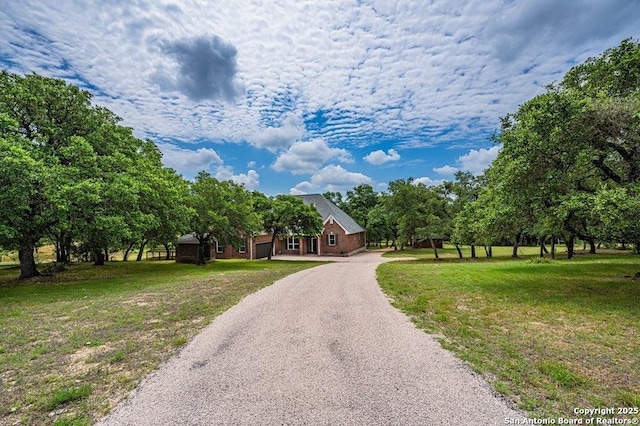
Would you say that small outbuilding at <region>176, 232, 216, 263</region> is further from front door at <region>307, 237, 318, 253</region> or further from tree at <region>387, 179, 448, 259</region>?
tree at <region>387, 179, 448, 259</region>

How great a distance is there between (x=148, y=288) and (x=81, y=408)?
9937 millimetres

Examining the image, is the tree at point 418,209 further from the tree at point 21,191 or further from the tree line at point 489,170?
the tree at point 21,191

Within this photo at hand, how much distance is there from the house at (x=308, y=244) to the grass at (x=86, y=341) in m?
22.7

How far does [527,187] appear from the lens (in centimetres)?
1160

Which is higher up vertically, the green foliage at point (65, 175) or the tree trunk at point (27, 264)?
the green foliage at point (65, 175)

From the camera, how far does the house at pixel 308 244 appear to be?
35781 millimetres

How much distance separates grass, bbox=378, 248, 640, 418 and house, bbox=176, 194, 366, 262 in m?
25.4

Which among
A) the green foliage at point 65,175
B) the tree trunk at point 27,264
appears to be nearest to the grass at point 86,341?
the green foliage at point 65,175

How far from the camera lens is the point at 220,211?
25188 millimetres

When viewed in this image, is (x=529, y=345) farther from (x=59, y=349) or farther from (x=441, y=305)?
(x=59, y=349)

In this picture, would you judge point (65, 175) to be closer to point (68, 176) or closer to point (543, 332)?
point (68, 176)

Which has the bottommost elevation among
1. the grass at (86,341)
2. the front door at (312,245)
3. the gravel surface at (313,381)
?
the gravel surface at (313,381)

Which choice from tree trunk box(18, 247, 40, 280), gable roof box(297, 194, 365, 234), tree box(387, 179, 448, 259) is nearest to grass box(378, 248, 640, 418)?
tree trunk box(18, 247, 40, 280)

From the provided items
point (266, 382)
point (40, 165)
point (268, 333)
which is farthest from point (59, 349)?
point (40, 165)
